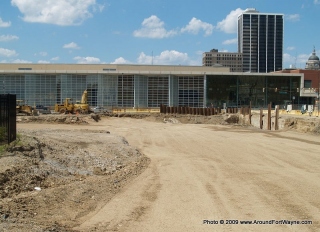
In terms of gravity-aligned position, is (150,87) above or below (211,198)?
above

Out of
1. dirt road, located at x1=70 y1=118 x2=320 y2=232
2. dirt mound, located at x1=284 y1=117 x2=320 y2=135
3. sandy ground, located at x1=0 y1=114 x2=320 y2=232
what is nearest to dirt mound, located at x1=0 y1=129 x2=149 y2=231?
sandy ground, located at x1=0 y1=114 x2=320 y2=232

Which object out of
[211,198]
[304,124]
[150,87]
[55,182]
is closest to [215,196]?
[211,198]

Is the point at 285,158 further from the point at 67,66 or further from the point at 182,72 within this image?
the point at 67,66

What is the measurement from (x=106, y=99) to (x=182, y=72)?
16115mm

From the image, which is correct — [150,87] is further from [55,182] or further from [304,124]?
[55,182]

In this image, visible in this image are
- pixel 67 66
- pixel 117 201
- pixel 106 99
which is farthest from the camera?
pixel 67 66

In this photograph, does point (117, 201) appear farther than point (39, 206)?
Yes

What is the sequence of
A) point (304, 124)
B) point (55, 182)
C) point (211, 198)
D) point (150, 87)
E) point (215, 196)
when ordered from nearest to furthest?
1. point (211, 198)
2. point (215, 196)
3. point (55, 182)
4. point (304, 124)
5. point (150, 87)

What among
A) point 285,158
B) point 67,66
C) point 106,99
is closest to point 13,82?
point 67,66

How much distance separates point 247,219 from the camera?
29.9 feet

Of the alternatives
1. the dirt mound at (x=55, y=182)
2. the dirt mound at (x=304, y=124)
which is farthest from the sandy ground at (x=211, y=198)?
the dirt mound at (x=304, y=124)

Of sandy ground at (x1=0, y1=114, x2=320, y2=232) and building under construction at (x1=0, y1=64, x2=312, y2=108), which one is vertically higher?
building under construction at (x1=0, y1=64, x2=312, y2=108)

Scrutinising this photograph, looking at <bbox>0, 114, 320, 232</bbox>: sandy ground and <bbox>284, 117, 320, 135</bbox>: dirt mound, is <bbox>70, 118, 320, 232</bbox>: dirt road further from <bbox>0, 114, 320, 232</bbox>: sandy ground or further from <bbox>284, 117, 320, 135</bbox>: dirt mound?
<bbox>284, 117, 320, 135</bbox>: dirt mound

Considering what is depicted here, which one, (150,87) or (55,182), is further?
(150,87)
